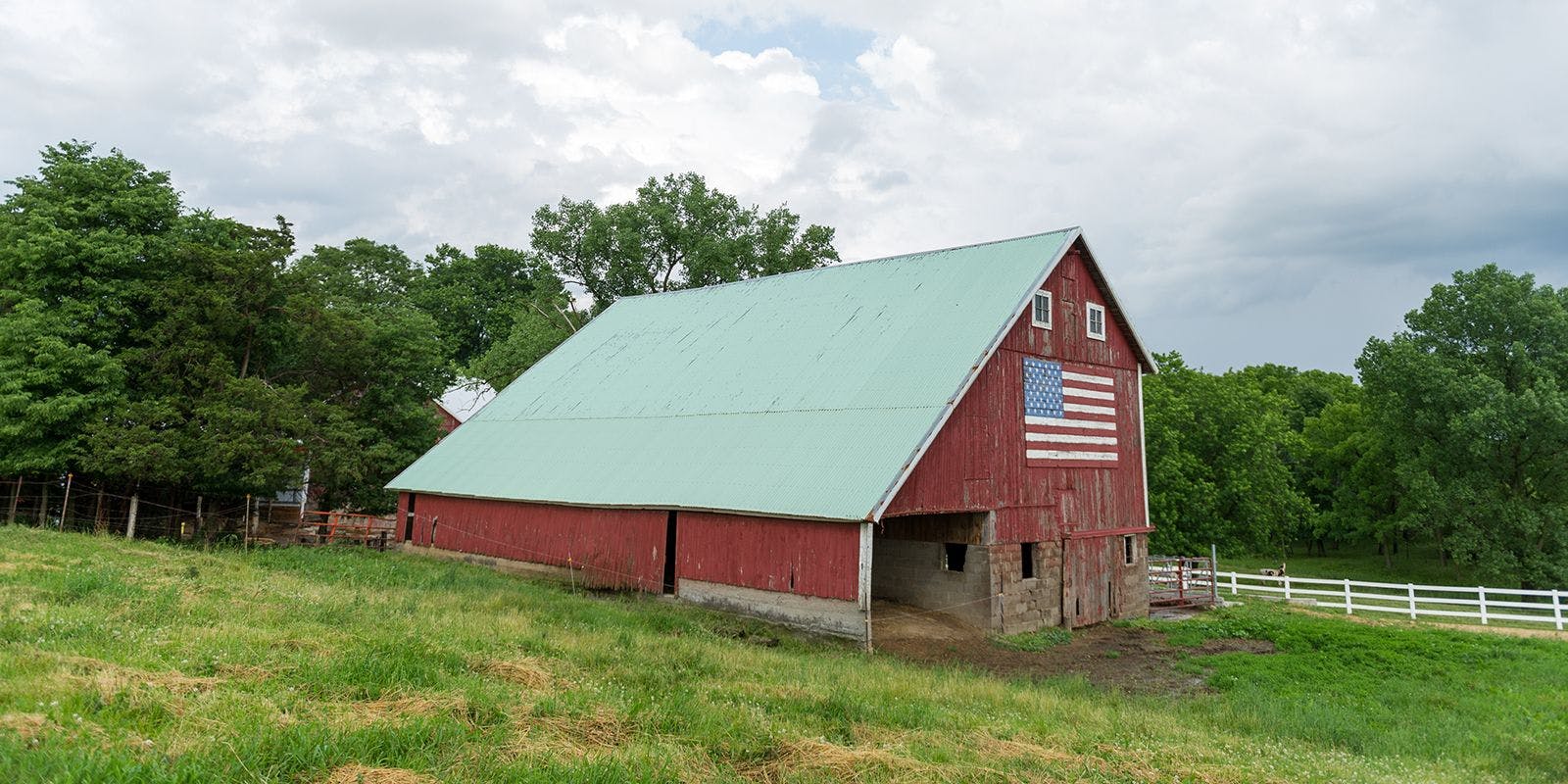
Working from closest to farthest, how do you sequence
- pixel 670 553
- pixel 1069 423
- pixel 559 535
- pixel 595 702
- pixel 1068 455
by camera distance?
pixel 595 702, pixel 670 553, pixel 1068 455, pixel 1069 423, pixel 559 535

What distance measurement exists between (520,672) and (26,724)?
4.80m

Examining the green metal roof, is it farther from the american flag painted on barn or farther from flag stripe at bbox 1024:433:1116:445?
flag stripe at bbox 1024:433:1116:445

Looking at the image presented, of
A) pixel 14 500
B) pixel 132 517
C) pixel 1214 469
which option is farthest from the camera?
pixel 1214 469

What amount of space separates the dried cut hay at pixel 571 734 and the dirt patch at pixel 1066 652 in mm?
10438

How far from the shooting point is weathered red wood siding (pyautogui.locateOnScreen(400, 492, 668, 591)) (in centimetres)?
2272

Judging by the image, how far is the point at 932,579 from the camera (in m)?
23.1

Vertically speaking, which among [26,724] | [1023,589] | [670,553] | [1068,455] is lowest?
[26,724]

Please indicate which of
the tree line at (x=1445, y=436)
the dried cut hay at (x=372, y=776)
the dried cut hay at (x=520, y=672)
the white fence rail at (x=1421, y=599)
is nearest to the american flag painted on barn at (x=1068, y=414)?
the white fence rail at (x=1421, y=599)

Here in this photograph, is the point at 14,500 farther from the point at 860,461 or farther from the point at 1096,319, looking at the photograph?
the point at 1096,319

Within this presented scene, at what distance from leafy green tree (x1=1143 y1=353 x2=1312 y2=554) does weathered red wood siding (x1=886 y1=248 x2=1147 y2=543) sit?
12808 millimetres

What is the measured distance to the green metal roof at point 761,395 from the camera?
20.4 metres

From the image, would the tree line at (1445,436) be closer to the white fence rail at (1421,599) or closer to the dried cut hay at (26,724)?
the white fence rail at (1421,599)

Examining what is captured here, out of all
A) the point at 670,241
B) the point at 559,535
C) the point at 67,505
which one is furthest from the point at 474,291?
the point at 559,535

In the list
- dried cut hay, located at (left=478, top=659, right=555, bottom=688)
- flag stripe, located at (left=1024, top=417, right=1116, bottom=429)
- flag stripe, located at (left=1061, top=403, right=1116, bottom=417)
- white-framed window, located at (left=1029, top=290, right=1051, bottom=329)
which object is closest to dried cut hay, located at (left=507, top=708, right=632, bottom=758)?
dried cut hay, located at (left=478, top=659, right=555, bottom=688)
